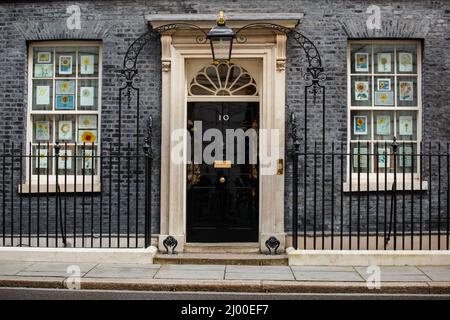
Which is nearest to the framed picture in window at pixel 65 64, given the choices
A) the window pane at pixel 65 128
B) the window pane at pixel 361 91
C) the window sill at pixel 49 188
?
the window pane at pixel 65 128

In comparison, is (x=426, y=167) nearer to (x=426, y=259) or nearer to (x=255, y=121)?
(x=426, y=259)

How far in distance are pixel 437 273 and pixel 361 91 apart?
3.45m

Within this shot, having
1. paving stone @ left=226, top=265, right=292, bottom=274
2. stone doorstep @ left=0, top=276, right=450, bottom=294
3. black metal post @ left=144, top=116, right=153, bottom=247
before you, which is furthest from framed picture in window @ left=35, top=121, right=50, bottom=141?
paving stone @ left=226, top=265, right=292, bottom=274

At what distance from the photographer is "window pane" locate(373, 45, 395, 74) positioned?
9.88 meters

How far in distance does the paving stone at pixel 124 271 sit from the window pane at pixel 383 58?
5.14m

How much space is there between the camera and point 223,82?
9906mm

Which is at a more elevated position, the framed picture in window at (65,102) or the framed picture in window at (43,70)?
the framed picture in window at (43,70)

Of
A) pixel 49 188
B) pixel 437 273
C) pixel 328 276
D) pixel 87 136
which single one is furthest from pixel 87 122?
pixel 437 273

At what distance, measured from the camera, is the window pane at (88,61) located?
9992 millimetres

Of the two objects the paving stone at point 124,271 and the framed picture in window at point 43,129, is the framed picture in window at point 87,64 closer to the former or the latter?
the framed picture in window at point 43,129

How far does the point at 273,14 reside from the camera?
943 cm

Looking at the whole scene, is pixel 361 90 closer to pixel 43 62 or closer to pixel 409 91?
pixel 409 91

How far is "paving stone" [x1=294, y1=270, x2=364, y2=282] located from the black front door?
1.95 metres
